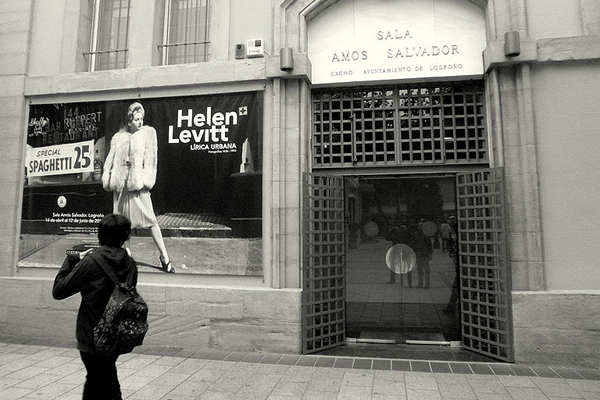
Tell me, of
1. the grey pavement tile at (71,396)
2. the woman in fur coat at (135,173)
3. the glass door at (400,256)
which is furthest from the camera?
the woman in fur coat at (135,173)

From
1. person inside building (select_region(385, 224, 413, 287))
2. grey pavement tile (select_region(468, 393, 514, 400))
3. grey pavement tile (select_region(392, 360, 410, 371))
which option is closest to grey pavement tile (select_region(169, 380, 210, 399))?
grey pavement tile (select_region(392, 360, 410, 371))

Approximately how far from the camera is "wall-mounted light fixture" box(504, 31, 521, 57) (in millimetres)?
5555

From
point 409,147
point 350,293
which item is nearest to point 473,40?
point 409,147

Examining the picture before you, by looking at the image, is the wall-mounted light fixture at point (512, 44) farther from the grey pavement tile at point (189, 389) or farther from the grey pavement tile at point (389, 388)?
the grey pavement tile at point (189, 389)

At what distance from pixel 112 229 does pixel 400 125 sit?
4629mm

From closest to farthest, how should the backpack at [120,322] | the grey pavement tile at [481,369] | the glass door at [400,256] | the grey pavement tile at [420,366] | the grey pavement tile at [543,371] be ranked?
the backpack at [120,322], the grey pavement tile at [543,371], the grey pavement tile at [481,369], the grey pavement tile at [420,366], the glass door at [400,256]

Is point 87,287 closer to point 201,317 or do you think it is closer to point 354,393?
point 354,393

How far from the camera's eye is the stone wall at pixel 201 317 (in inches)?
231

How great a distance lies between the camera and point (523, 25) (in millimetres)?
5770

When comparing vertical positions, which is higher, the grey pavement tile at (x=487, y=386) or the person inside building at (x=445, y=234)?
the person inside building at (x=445, y=234)

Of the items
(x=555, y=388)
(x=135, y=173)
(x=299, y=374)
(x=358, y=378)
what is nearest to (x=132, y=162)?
(x=135, y=173)

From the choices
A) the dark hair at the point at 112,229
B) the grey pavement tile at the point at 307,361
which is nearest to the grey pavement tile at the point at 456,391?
the grey pavement tile at the point at 307,361

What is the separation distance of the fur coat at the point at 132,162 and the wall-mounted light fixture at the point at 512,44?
543 centimetres

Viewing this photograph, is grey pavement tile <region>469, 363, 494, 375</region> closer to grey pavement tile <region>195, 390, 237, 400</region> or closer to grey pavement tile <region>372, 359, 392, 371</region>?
grey pavement tile <region>372, 359, 392, 371</region>
